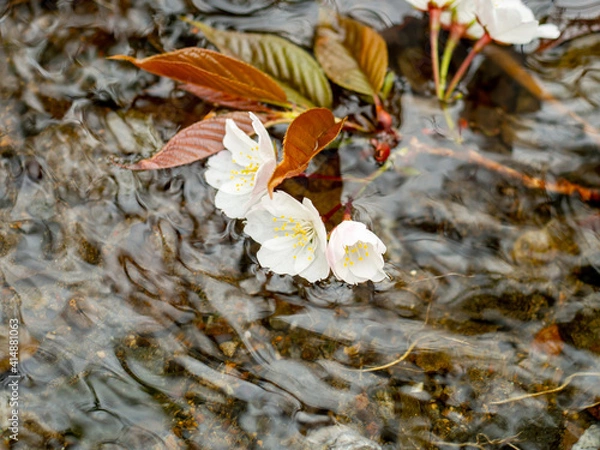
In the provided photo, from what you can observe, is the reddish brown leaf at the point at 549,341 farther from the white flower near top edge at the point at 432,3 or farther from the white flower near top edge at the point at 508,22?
the white flower near top edge at the point at 432,3

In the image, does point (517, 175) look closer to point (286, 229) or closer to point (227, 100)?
point (286, 229)

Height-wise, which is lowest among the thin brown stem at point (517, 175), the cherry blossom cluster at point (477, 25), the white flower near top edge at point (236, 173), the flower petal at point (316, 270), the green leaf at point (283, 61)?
the flower petal at point (316, 270)

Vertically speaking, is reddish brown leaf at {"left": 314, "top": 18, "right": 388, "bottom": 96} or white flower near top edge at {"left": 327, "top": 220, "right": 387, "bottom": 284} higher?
reddish brown leaf at {"left": 314, "top": 18, "right": 388, "bottom": 96}

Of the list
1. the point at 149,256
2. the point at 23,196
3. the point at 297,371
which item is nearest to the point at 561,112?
the point at 297,371

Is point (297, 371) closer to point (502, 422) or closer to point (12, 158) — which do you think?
point (502, 422)

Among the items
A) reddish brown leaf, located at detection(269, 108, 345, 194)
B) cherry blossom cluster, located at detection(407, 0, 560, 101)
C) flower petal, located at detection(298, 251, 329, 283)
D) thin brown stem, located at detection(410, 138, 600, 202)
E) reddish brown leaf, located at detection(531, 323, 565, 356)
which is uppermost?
cherry blossom cluster, located at detection(407, 0, 560, 101)

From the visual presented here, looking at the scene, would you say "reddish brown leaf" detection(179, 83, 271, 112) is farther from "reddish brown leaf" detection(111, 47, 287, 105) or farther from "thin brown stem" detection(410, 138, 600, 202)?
"thin brown stem" detection(410, 138, 600, 202)

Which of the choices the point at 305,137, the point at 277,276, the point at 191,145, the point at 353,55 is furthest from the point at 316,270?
the point at 353,55

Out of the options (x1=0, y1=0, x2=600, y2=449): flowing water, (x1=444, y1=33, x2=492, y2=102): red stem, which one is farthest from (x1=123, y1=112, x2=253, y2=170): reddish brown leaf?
(x1=444, y1=33, x2=492, y2=102): red stem

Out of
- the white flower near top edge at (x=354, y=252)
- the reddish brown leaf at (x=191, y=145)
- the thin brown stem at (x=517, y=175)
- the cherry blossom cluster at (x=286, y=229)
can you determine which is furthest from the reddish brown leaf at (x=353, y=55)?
the white flower near top edge at (x=354, y=252)
